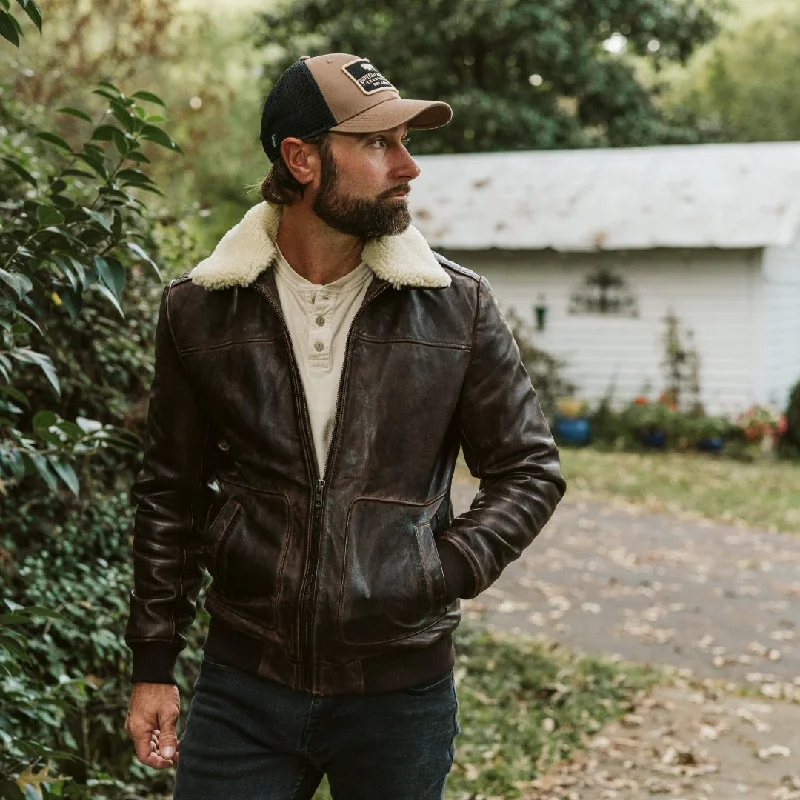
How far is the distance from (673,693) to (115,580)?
342cm

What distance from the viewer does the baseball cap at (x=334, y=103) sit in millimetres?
2424

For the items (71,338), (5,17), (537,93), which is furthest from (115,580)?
(537,93)

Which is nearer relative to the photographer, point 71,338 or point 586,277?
point 71,338

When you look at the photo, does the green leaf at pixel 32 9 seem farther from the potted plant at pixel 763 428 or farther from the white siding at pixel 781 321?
the white siding at pixel 781 321

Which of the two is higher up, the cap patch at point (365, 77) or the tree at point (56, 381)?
the cap patch at point (365, 77)

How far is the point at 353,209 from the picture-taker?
8.05ft

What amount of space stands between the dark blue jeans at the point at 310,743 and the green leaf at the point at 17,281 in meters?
1.05

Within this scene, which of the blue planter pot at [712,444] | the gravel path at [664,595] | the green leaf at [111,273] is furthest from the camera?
the blue planter pot at [712,444]

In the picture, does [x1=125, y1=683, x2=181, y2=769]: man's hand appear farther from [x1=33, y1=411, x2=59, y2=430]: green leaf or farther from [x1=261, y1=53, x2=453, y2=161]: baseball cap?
[x1=261, y1=53, x2=453, y2=161]: baseball cap

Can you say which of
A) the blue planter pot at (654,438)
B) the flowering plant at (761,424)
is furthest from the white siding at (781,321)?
the blue planter pot at (654,438)

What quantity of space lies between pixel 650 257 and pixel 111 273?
17387mm

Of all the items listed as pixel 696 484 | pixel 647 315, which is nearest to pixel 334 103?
pixel 696 484

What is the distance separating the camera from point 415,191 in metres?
23.2

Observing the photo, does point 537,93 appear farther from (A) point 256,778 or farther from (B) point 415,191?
(A) point 256,778
